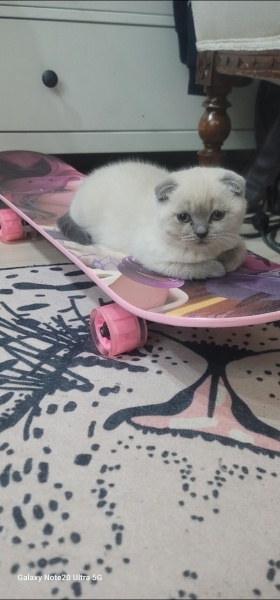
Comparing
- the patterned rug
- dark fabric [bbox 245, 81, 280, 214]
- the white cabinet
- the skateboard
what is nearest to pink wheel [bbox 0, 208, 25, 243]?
the skateboard

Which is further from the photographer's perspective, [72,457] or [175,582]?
[72,457]

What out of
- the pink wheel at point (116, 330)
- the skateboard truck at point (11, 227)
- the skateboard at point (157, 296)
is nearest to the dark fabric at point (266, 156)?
the skateboard at point (157, 296)

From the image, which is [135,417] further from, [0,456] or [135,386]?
[0,456]

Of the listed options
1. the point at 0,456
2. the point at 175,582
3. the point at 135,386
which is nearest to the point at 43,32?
the point at 135,386

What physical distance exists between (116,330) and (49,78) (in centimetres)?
111

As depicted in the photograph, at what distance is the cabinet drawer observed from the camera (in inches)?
62.4

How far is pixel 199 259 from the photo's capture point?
94cm

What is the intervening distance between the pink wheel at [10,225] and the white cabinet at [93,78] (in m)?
0.36

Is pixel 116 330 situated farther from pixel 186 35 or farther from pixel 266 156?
pixel 186 35

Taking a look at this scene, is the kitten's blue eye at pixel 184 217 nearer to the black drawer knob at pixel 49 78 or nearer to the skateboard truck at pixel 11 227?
the skateboard truck at pixel 11 227

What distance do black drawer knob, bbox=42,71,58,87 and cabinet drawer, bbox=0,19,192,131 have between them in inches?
0.7

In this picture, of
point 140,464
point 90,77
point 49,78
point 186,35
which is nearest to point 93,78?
point 90,77

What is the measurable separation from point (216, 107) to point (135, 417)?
43.9 inches

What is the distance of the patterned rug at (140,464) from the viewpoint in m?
0.53
